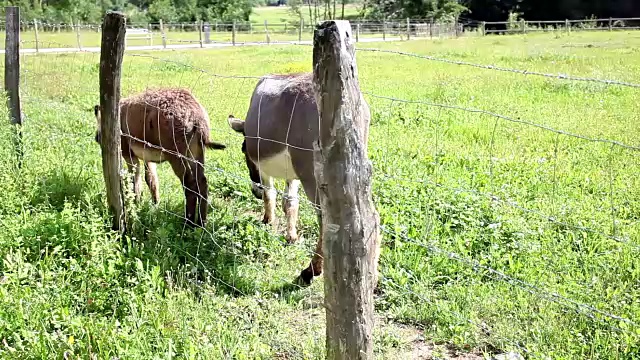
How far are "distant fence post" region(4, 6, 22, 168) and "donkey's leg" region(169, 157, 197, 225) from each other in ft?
6.18

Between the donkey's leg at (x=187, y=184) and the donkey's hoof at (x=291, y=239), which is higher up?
the donkey's leg at (x=187, y=184)

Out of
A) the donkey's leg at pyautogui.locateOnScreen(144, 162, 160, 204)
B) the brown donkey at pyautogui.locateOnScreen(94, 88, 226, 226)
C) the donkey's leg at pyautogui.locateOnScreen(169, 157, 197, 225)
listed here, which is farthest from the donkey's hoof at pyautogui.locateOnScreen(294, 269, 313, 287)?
the donkey's leg at pyautogui.locateOnScreen(144, 162, 160, 204)

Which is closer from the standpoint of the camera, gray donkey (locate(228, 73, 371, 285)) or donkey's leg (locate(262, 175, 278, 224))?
gray donkey (locate(228, 73, 371, 285))

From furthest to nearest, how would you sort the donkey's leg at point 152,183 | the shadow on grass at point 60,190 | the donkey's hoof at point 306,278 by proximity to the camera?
the donkey's leg at point 152,183 < the shadow on grass at point 60,190 < the donkey's hoof at point 306,278

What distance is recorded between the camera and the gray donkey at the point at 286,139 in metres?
4.52

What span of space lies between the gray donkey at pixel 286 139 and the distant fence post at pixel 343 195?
68.5 inches

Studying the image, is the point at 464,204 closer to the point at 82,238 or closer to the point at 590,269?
the point at 590,269

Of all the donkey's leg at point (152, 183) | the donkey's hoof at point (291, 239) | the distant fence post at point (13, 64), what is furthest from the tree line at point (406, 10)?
the donkey's hoof at point (291, 239)

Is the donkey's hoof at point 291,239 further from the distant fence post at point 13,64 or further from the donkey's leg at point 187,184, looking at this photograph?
the distant fence post at point 13,64

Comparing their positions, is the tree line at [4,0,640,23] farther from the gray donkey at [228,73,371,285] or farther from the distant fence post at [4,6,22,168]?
the gray donkey at [228,73,371,285]

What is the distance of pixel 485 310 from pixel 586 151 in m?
4.71

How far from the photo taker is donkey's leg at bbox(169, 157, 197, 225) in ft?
17.2

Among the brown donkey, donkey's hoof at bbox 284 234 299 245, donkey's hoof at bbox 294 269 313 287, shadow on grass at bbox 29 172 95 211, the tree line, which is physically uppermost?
the tree line

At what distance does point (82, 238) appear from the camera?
428cm
